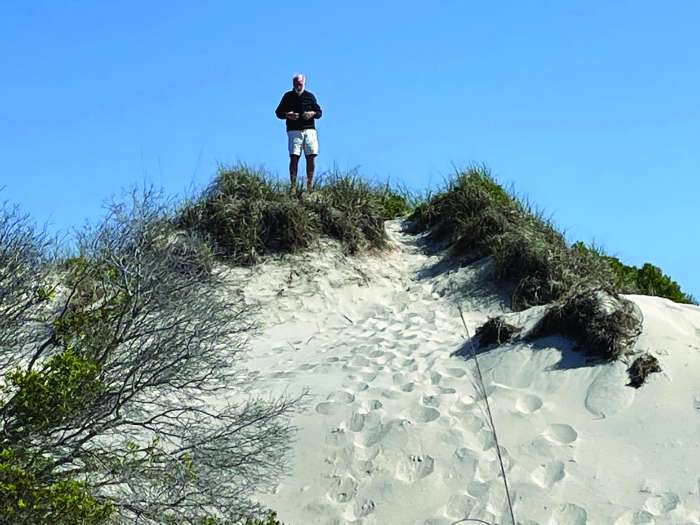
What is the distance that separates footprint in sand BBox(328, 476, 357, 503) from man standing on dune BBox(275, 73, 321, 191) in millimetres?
6223

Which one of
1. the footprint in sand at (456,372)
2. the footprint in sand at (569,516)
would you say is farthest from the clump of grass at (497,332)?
the footprint in sand at (569,516)

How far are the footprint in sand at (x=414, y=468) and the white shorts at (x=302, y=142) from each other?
6501 millimetres

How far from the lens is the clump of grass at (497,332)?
11.5 metres

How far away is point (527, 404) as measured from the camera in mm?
10359

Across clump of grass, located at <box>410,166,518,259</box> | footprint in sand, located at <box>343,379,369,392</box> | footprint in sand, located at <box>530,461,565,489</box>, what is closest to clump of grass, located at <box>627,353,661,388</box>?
footprint in sand, located at <box>530,461,565,489</box>

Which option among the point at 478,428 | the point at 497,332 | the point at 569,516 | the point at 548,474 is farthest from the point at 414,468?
the point at 497,332

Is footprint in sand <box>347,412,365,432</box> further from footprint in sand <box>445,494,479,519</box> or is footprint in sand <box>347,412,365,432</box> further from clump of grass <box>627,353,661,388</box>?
clump of grass <box>627,353,661,388</box>

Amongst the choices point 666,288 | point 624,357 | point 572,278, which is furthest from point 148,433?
point 666,288

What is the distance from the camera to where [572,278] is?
13.2 m

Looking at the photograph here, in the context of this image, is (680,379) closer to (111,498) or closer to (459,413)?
(459,413)

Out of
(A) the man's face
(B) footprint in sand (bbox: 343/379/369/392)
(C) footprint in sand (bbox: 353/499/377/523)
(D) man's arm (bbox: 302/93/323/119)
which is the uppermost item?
(A) the man's face

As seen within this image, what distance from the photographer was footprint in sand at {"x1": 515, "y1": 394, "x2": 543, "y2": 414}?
10.3 m

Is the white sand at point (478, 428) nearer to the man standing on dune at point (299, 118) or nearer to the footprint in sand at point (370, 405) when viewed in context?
the footprint in sand at point (370, 405)

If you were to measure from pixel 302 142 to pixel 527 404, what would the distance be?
624 centimetres
